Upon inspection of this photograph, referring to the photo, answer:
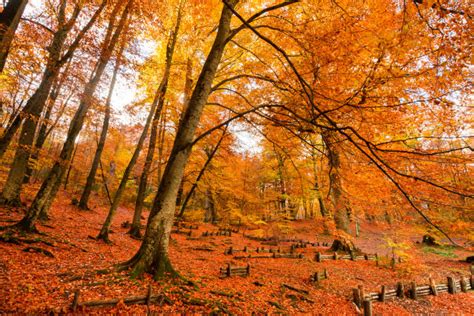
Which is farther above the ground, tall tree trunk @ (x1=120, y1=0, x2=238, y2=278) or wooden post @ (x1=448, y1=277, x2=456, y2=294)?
tall tree trunk @ (x1=120, y1=0, x2=238, y2=278)

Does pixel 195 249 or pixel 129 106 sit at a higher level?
pixel 129 106

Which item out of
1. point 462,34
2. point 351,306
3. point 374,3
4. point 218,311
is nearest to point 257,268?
point 351,306

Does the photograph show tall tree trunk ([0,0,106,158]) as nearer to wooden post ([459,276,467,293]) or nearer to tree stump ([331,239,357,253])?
tree stump ([331,239,357,253])

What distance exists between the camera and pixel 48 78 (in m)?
7.53

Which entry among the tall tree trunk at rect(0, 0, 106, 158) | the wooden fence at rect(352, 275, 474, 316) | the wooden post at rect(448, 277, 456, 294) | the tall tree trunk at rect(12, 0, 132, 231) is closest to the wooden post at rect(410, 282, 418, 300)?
the wooden fence at rect(352, 275, 474, 316)

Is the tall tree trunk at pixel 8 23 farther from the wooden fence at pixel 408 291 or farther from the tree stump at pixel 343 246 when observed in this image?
the tree stump at pixel 343 246

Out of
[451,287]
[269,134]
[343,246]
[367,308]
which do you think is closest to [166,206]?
[269,134]

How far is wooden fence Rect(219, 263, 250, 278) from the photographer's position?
8.39 meters

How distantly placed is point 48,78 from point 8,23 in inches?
100

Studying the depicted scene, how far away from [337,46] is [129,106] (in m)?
12.1

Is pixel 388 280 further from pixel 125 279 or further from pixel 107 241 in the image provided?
pixel 107 241

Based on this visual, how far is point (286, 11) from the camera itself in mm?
7723

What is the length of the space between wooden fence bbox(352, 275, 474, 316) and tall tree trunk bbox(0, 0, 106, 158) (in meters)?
12.0

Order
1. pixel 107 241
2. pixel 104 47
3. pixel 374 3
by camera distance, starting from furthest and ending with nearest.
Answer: pixel 107 241 → pixel 104 47 → pixel 374 3
